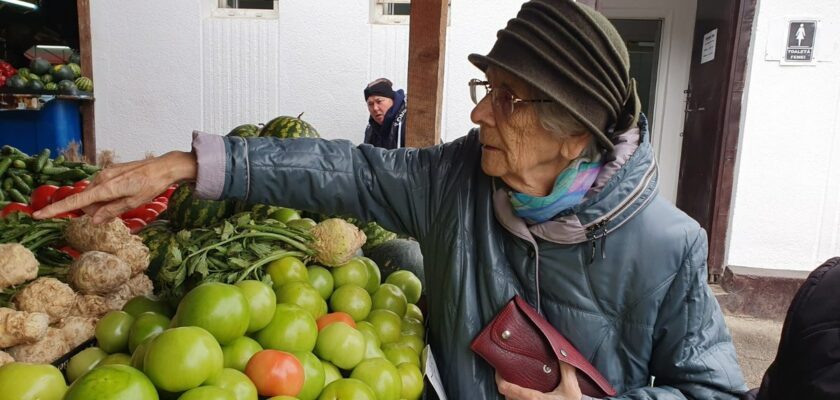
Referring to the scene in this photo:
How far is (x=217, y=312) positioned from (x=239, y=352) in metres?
0.12

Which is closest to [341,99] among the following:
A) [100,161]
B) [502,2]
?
[502,2]

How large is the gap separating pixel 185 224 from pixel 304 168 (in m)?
1.16

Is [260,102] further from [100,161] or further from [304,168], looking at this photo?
[304,168]

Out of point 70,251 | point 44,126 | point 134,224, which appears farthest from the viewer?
point 44,126

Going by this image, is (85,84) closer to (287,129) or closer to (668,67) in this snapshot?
(287,129)

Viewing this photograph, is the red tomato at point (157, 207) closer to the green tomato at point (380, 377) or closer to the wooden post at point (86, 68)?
the green tomato at point (380, 377)

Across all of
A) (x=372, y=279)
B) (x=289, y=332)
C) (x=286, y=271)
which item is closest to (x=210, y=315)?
(x=289, y=332)

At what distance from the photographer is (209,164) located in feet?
5.24

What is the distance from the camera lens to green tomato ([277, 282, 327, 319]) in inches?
68.9

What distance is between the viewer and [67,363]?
1.58 metres

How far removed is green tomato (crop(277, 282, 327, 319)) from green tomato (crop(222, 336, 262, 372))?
25 centimetres

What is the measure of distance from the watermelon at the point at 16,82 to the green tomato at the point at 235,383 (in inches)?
302

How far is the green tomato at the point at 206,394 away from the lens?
1190 mm

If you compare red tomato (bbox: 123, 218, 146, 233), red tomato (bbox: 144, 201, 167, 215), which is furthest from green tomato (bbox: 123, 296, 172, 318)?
red tomato (bbox: 144, 201, 167, 215)
